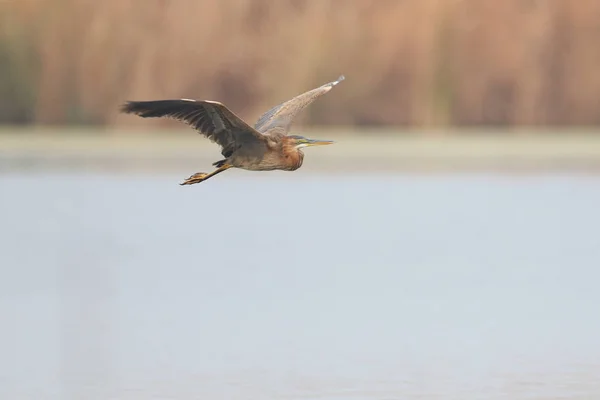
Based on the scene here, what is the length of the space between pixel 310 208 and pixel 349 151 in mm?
5368

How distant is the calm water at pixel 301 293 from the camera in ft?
23.5

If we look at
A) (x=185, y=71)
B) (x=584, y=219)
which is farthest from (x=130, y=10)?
(x=584, y=219)

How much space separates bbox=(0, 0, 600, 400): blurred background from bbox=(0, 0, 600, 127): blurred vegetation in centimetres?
3

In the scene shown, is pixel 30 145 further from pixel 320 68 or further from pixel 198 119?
pixel 198 119

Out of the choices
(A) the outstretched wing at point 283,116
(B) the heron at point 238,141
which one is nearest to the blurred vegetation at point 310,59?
(A) the outstretched wing at point 283,116

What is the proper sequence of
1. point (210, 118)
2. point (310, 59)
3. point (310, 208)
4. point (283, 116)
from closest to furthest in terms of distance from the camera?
point (210, 118)
point (283, 116)
point (310, 208)
point (310, 59)

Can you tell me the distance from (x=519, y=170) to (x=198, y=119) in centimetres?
Result: 1070

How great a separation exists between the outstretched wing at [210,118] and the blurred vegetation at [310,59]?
11.3m

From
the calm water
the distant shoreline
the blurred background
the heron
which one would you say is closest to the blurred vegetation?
the blurred background

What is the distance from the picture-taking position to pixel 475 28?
66.5ft

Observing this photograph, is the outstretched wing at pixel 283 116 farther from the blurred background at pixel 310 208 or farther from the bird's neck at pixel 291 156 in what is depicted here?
the blurred background at pixel 310 208

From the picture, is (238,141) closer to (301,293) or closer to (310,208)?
(301,293)

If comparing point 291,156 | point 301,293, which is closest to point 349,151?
point 301,293

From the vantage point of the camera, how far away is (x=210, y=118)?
773 centimetres
